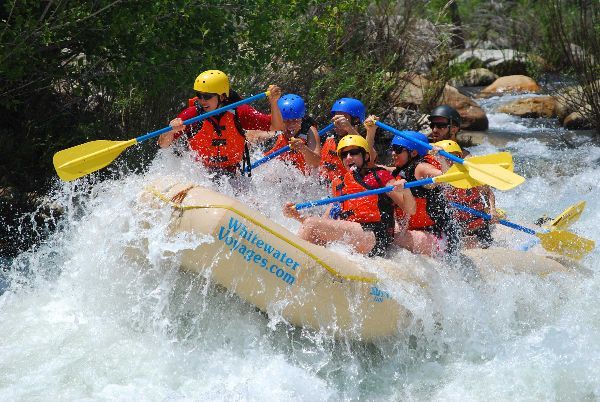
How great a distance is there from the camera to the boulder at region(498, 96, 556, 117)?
13.9 metres

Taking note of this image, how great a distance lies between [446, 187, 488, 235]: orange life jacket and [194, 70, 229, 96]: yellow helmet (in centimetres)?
180

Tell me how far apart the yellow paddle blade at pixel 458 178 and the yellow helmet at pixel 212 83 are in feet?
5.62

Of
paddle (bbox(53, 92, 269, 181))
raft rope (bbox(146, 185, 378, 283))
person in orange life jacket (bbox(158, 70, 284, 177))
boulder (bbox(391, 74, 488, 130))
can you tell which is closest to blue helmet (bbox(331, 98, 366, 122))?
person in orange life jacket (bbox(158, 70, 284, 177))

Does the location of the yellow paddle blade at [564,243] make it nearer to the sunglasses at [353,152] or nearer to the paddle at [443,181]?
the paddle at [443,181]

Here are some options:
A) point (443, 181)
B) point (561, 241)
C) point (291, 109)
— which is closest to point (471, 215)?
point (561, 241)

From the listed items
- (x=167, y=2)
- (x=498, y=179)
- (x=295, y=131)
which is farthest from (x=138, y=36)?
(x=498, y=179)

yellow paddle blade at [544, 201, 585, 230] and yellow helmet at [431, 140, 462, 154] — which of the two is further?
yellow paddle blade at [544, 201, 585, 230]

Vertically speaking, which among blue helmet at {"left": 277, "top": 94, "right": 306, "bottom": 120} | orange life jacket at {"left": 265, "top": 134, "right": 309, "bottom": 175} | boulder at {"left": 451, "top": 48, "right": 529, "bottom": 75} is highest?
blue helmet at {"left": 277, "top": 94, "right": 306, "bottom": 120}

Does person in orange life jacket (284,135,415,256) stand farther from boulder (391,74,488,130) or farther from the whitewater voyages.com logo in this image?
boulder (391,74,488,130)

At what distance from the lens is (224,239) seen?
477 cm

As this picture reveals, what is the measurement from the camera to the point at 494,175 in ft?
17.0

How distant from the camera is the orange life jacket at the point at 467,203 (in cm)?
602

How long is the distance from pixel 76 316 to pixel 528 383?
Answer: 9.60ft

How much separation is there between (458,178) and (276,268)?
4.33ft
